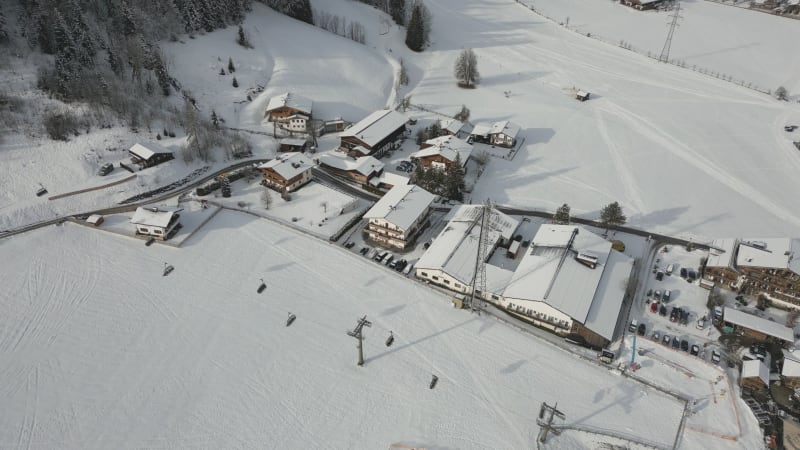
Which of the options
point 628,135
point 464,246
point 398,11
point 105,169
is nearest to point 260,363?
point 464,246

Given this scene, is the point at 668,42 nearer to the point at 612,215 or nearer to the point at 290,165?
the point at 612,215

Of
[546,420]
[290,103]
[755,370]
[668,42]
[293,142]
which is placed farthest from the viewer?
[668,42]

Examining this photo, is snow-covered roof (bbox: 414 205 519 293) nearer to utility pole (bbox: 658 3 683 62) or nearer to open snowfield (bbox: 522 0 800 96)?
utility pole (bbox: 658 3 683 62)

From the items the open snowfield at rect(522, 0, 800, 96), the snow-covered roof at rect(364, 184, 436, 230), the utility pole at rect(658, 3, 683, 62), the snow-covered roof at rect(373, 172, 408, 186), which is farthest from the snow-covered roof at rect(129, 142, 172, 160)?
the open snowfield at rect(522, 0, 800, 96)

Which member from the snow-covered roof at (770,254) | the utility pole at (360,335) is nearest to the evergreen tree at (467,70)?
the snow-covered roof at (770,254)

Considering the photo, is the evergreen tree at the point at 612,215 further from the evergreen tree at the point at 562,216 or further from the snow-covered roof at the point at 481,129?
the snow-covered roof at the point at 481,129

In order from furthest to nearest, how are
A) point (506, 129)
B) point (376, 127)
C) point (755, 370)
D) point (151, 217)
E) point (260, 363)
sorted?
point (506, 129) → point (376, 127) → point (151, 217) → point (260, 363) → point (755, 370)

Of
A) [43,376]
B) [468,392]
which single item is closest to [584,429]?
[468,392]
